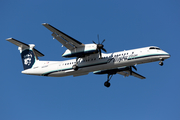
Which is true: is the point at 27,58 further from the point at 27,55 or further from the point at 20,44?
the point at 20,44

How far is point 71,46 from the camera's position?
21344 millimetres

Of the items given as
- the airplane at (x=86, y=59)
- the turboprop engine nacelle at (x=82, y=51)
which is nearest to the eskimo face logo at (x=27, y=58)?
the airplane at (x=86, y=59)

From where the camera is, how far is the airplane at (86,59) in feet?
67.6

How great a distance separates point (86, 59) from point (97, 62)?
3.60 ft

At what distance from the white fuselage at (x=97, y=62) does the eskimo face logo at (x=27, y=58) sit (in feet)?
1.88

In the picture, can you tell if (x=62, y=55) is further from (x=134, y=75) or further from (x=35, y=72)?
(x=134, y=75)

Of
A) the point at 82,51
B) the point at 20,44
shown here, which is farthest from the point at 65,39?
the point at 20,44

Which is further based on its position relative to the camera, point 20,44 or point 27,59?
point 27,59

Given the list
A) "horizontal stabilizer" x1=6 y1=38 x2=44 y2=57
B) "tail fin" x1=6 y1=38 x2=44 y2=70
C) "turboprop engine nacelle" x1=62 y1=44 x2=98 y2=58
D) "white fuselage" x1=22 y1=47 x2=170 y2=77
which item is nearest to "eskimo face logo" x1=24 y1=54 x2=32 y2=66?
"tail fin" x1=6 y1=38 x2=44 y2=70

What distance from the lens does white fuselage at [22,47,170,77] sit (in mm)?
20656

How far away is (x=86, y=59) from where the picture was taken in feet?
71.9

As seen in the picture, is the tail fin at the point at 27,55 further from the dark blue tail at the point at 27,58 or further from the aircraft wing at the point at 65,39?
the aircraft wing at the point at 65,39

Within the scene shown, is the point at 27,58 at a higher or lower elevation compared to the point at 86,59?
higher

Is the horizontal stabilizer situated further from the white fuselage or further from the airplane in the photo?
the white fuselage
